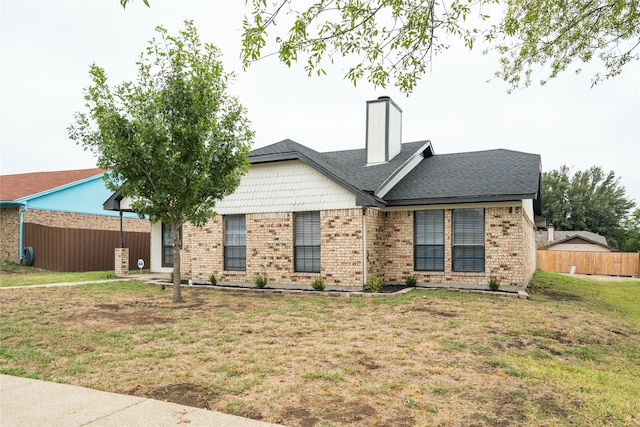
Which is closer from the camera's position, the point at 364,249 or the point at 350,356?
the point at 350,356

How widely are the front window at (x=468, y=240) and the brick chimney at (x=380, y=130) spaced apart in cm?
379

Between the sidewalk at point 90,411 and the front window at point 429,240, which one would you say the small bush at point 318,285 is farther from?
the sidewalk at point 90,411

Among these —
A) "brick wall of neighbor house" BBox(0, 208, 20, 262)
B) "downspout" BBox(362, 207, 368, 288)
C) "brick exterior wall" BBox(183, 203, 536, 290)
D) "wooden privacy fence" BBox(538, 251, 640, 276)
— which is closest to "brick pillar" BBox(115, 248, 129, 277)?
"brick exterior wall" BBox(183, 203, 536, 290)

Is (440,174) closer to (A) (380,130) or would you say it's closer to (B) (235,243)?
(A) (380,130)

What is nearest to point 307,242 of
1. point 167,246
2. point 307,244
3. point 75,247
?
point 307,244

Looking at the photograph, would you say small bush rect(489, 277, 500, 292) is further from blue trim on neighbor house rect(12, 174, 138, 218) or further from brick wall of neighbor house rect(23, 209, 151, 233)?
brick wall of neighbor house rect(23, 209, 151, 233)

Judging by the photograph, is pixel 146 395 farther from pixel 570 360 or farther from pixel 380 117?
pixel 380 117

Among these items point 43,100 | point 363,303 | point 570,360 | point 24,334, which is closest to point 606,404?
point 570,360

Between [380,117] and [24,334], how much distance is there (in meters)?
12.6

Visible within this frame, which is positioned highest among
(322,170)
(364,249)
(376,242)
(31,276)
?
(322,170)

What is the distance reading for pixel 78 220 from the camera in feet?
85.4

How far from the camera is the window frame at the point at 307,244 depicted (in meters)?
13.8

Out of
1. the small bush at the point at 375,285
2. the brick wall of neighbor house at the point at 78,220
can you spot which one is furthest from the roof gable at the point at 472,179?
the brick wall of neighbor house at the point at 78,220

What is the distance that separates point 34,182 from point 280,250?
19.3 m
